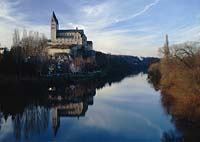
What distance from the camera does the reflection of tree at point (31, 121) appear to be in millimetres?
13425

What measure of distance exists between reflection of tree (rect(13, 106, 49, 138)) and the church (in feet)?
178

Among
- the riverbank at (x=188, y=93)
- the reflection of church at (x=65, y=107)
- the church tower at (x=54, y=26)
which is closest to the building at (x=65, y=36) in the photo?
the church tower at (x=54, y=26)

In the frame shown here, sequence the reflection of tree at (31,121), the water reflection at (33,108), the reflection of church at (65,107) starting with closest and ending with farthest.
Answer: the reflection of tree at (31,121) → the water reflection at (33,108) → the reflection of church at (65,107)

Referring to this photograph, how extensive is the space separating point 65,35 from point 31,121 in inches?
2383

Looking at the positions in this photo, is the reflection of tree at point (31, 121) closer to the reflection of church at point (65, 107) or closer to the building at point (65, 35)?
the reflection of church at point (65, 107)

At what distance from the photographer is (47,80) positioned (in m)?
31.7

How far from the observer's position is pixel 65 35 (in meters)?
74.8

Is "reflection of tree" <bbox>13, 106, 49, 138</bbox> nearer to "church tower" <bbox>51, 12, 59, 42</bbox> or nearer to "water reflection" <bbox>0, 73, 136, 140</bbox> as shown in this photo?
"water reflection" <bbox>0, 73, 136, 140</bbox>

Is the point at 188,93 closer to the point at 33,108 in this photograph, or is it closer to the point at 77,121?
the point at 77,121

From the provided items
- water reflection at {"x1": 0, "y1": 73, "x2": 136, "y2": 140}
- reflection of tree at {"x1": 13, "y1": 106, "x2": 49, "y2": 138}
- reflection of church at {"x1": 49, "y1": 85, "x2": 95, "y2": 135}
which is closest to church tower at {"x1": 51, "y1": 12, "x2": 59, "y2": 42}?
water reflection at {"x1": 0, "y1": 73, "x2": 136, "y2": 140}

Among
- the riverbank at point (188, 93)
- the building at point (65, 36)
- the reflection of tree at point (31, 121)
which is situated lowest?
the reflection of tree at point (31, 121)

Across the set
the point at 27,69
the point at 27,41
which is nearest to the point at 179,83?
the point at 27,69

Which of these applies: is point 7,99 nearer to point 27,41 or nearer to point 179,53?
point 179,53

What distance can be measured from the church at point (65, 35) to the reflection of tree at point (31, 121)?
178ft
